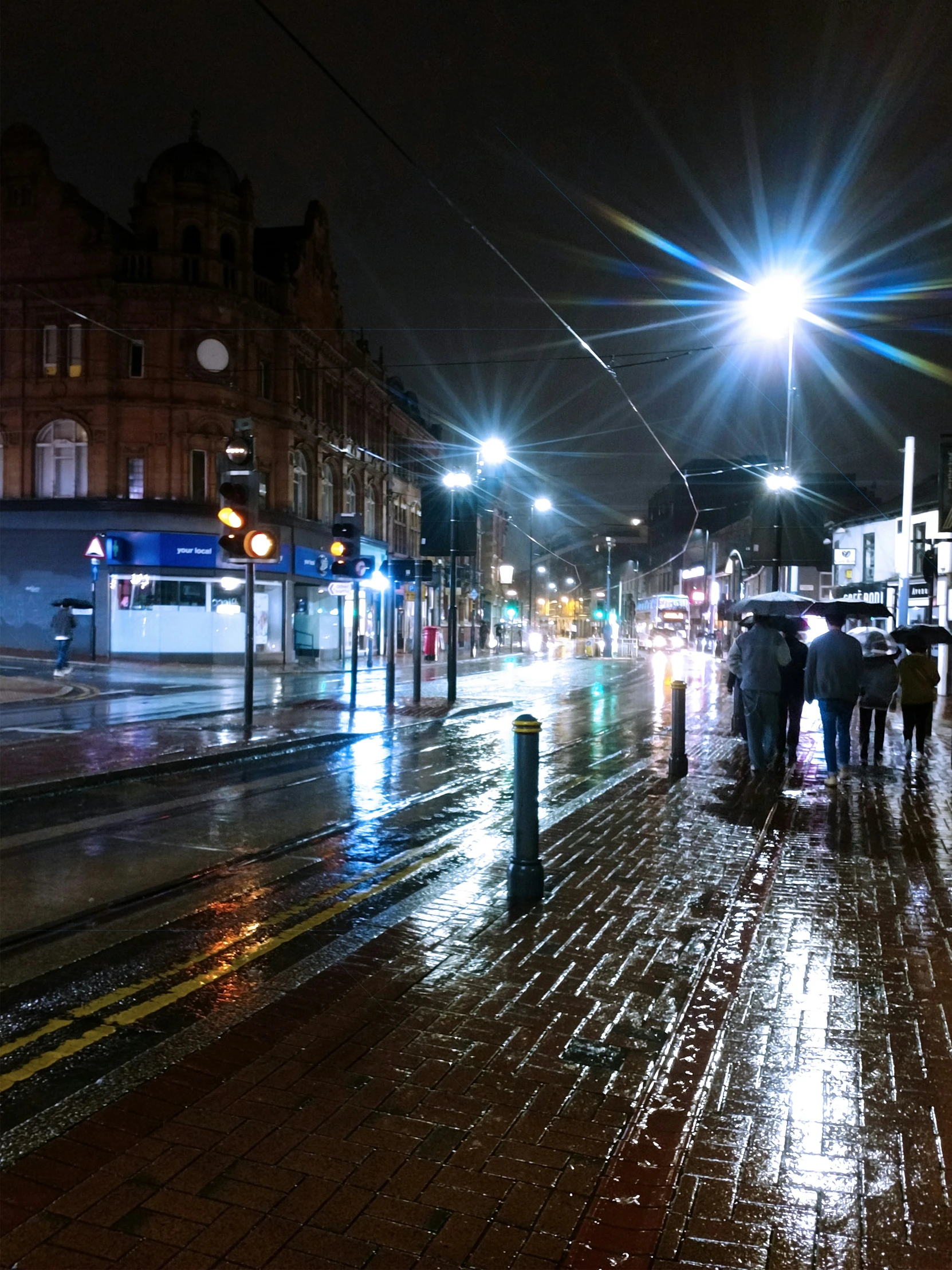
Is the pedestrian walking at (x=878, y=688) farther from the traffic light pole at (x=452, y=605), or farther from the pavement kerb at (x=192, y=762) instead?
the traffic light pole at (x=452, y=605)

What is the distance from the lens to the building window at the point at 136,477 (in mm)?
35875

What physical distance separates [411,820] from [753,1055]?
17.3 ft

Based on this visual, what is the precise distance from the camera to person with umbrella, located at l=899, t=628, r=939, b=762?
13133 mm

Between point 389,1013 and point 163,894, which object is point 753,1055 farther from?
point 163,894

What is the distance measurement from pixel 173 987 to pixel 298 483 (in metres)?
38.4

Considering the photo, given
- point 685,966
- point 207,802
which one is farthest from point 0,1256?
point 207,802

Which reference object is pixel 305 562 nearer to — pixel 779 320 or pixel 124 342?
pixel 124 342

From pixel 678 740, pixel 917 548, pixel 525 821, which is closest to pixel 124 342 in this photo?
pixel 917 548

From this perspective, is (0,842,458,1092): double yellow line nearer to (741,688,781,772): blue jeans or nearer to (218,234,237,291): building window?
(741,688,781,772): blue jeans

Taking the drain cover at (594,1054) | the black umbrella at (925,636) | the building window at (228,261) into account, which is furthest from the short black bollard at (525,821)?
the building window at (228,261)

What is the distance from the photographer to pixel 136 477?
3603 cm

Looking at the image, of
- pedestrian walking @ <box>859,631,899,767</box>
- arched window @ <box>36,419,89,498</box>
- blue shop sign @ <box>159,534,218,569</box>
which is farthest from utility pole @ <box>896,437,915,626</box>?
arched window @ <box>36,419,89,498</box>

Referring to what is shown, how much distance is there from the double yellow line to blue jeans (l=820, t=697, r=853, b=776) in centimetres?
577

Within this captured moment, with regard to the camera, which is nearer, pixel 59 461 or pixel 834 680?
Answer: pixel 834 680
